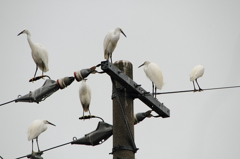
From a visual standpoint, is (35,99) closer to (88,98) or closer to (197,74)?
(88,98)

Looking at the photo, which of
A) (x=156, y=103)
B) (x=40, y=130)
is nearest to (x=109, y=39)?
(x=40, y=130)

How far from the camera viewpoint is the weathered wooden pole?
6.85 meters

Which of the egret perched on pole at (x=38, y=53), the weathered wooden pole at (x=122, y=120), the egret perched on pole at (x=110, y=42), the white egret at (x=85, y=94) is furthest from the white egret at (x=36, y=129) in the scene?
the weathered wooden pole at (x=122, y=120)

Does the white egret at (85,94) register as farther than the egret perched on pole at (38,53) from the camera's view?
Yes

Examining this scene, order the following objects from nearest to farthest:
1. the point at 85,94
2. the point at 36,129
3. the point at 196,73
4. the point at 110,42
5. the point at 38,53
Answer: the point at 110,42, the point at 38,53, the point at 36,129, the point at 85,94, the point at 196,73

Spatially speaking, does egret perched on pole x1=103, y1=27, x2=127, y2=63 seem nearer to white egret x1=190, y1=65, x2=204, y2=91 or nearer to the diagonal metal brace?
the diagonal metal brace

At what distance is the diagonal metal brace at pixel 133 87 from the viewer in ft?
21.7

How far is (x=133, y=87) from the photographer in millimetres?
7129

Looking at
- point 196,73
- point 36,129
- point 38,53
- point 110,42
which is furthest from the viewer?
point 196,73

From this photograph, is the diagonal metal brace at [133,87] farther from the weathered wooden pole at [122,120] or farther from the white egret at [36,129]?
the white egret at [36,129]

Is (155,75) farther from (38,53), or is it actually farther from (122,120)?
(122,120)

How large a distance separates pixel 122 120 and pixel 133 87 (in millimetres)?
487

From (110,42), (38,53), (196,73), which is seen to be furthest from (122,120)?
(196,73)

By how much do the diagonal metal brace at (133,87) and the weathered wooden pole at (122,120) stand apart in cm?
15
